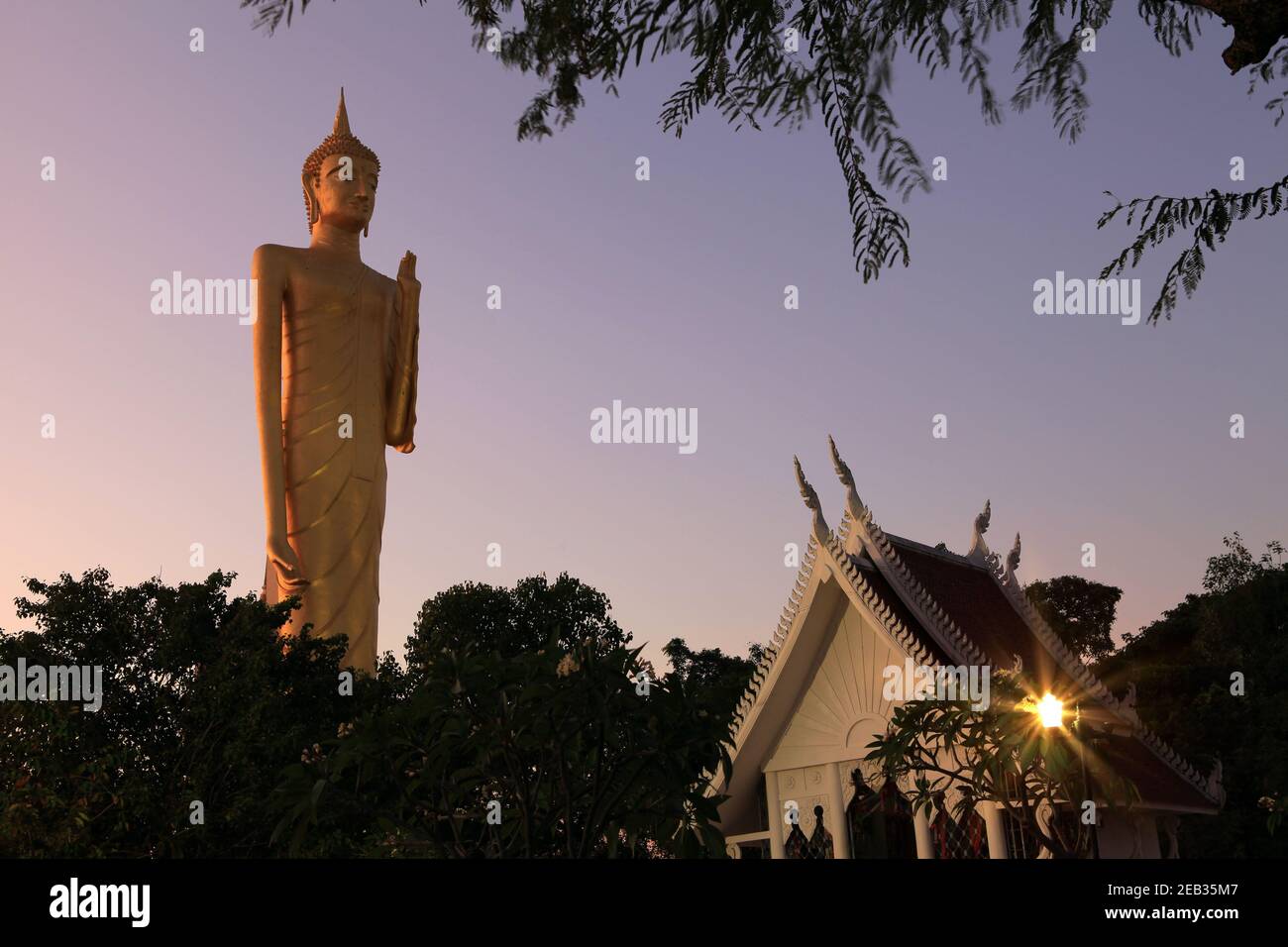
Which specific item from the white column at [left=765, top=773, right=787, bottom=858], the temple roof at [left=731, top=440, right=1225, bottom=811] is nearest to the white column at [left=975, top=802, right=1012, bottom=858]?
the temple roof at [left=731, top=440, right=1225, bottom=811]

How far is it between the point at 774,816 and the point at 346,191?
12487mm

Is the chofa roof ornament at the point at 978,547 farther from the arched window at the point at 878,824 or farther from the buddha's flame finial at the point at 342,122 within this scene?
the buddha's flame finial at the point at 342,122

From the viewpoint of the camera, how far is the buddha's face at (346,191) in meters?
20.6

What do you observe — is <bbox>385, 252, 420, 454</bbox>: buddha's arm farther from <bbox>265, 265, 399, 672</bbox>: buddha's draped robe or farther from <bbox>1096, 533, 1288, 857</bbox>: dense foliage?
<bbox>1096, 533, 1288, 857</bbox>: dense foliage

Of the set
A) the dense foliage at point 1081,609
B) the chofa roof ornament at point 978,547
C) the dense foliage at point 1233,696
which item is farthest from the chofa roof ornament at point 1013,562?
the dense foliage at point 1081,609

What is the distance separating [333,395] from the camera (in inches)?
789

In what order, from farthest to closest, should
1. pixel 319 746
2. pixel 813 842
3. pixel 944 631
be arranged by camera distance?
1. pixel 813 842
2. pixel 944 631
3. pixel 319 746

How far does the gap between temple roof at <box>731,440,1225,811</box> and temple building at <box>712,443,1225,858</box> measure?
19mm

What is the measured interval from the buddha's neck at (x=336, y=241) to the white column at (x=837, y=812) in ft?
39.9

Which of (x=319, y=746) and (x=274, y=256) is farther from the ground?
(x=274, y=256)

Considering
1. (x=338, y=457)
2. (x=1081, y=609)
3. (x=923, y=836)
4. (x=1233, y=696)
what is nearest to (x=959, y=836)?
(x=923, y=836)

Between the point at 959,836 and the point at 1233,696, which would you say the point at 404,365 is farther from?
the point at 1233,696
